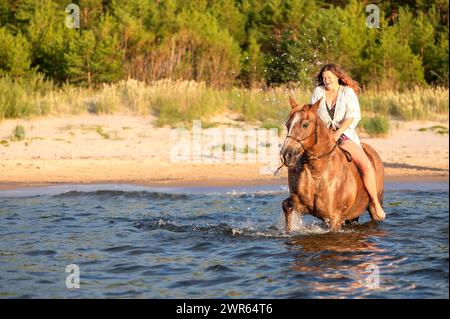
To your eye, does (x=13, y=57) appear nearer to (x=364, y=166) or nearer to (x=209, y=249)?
(x=209, y=249)

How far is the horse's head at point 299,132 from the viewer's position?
8.18 metres

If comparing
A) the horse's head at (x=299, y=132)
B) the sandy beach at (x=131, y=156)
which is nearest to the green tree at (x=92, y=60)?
the sandy beach at (x=131, y=156)

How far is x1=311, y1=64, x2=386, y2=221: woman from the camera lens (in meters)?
9.50

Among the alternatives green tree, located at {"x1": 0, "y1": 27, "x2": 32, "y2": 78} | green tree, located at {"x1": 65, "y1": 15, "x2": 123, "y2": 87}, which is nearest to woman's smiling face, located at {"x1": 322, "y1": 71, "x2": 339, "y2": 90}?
green tree, located at {"x1": 65, "y1": 15, "x2": 123, "y2": 87}

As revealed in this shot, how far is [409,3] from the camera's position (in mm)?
36094

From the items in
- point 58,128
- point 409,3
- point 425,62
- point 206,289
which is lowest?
point 206,289

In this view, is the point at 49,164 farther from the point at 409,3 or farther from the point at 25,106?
the point at 409,3

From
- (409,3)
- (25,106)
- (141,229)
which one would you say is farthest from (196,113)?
(409,3)

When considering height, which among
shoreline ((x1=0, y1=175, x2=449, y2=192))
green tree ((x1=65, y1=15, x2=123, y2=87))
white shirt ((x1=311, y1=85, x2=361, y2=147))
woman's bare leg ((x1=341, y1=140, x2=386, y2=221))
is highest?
green tree ((x1=65, y1=15, x2=123, y2=87))

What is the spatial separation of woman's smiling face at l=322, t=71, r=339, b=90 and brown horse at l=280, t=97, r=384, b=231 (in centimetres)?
72

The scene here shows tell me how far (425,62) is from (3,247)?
22139 millimetres

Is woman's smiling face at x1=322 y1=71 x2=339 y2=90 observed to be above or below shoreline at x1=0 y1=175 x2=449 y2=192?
above

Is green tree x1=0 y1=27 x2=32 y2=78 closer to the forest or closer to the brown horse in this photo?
the forest

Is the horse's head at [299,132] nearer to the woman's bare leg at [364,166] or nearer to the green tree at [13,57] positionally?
the woman's bare leg at [364,166]
